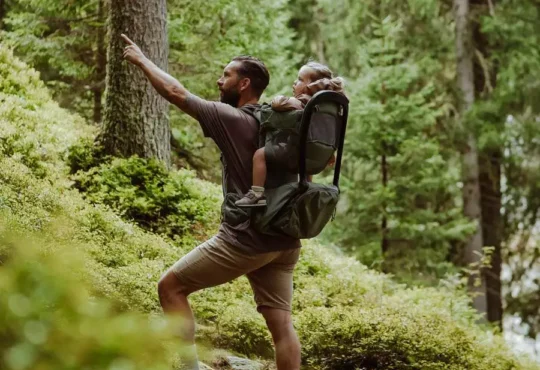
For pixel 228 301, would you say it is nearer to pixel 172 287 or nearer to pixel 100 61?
pixel 172 287

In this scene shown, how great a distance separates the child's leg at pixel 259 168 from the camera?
413cm

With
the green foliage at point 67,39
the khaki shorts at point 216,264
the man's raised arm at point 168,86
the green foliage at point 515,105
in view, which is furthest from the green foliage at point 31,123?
the green foliage at point 515,105

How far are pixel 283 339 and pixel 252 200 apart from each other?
2.99ft

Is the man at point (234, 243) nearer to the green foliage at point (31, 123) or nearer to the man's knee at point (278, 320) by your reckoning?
the man's knee at point (278, 320)

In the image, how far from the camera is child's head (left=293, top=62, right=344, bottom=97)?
4336 millimetres

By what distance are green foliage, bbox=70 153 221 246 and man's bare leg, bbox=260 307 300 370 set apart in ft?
12.3

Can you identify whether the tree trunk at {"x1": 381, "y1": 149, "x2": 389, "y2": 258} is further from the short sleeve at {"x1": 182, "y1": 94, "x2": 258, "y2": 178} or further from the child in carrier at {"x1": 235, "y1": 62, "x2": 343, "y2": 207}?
the short sleeve at {"x1": 182, "y1": 94, "x2": 258, "y2": 178}

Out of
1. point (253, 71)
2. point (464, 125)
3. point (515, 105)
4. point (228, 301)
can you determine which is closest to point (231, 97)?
point (253, 71)

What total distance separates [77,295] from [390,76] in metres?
14.6

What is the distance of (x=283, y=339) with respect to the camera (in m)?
4.34

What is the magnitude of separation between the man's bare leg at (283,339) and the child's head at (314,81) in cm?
138

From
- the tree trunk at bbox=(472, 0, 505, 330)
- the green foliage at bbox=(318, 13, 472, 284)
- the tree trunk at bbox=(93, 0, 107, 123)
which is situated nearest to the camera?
the tree trunk at bbox=(93, 0, 107, 123)

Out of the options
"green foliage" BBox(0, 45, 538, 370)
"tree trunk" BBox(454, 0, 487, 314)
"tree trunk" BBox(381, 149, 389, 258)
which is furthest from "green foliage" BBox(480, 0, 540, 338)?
"green foliage" BBox(0, 45, 538, 370)

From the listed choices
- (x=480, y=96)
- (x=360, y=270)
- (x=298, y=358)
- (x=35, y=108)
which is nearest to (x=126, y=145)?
(x=35, y=108)
